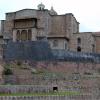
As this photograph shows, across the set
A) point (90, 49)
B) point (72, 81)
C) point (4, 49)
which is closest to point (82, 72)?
point (72, 81)

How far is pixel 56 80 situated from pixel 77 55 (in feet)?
29.3

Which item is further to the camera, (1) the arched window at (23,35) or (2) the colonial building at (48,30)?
(1) the arched window at (23,35)

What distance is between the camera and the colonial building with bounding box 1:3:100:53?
54.3 meters

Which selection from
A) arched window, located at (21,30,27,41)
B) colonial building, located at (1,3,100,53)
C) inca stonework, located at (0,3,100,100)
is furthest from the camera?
arched window, located at (21,30,27,41)

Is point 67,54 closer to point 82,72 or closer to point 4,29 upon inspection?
point 82,72

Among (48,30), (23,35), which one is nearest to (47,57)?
(48,30)

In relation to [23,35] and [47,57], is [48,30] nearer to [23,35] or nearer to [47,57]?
[23,35]

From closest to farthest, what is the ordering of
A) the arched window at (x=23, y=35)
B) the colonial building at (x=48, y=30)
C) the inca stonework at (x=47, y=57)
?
the inca stonework at (x=47, y=57) → the colonial building at (x=48, y=30) → the arched window at (x=23, y=35)

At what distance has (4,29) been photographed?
5772 centimetres

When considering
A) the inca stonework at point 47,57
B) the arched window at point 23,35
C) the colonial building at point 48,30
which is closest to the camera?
the inca stonework at point 47,57

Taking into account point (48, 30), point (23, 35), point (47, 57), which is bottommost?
point (47, 57)

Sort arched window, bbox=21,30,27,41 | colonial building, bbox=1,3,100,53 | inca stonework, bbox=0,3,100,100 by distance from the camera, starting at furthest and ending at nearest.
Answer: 1. arched window, bbox=21,30,27,41
2. colonial building, bbox=1,3,100,53
3. inca stonework, bbox=0,3,100,100

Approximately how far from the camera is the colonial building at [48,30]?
54.3 metres

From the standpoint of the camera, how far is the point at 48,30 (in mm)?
55438
